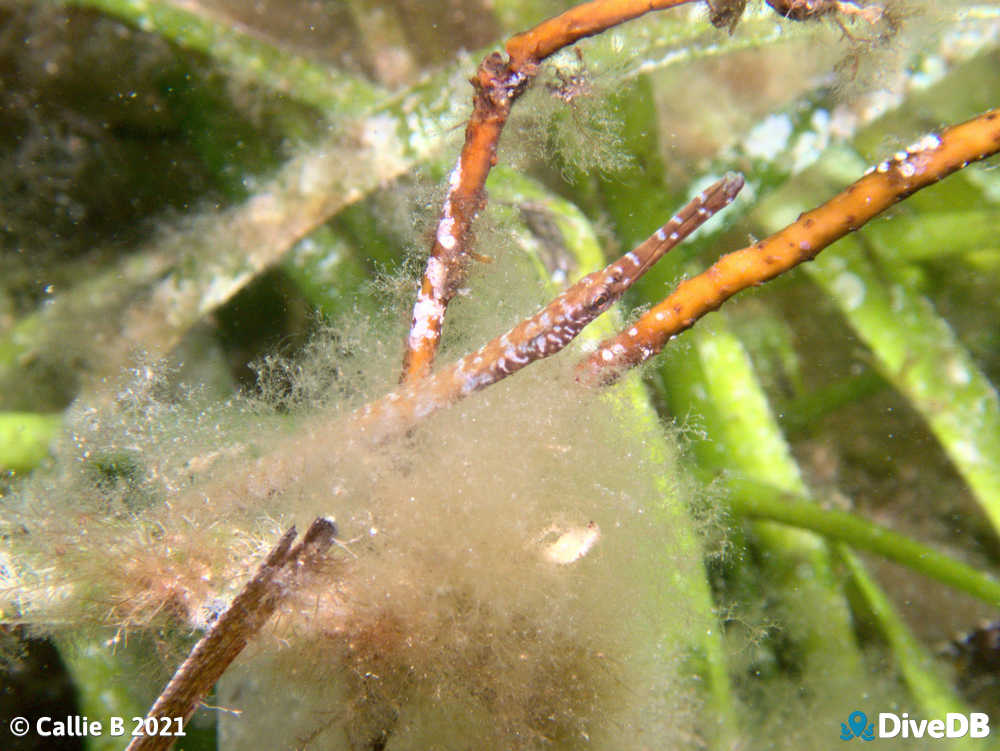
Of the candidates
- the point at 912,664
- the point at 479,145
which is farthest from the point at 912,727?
the point at 479,145

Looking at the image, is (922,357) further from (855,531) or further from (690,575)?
(690,575)

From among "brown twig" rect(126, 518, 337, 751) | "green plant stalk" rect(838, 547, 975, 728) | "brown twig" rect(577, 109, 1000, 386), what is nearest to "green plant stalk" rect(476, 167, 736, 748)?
"brown twig" rect(577, 109, 1000, 386)

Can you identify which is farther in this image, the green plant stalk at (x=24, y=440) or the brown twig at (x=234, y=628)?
the green plant stalk at (x=24, y=440)

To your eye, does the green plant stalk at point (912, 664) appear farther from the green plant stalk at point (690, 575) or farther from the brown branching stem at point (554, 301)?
the brown branching stem at point (554, 301)

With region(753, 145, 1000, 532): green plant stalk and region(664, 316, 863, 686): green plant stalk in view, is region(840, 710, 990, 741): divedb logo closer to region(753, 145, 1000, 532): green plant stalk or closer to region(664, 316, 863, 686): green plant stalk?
region(664, 316, 863, 686): green plant stalk

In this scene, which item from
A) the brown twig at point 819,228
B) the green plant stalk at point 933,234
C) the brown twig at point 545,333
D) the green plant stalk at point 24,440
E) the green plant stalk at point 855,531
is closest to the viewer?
the brown twig at point 819,228

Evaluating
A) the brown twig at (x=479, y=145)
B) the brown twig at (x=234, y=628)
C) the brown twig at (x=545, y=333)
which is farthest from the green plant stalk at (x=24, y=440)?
the brown twig at (x=479, y=145)

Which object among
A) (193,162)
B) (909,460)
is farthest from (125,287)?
(909,460)
